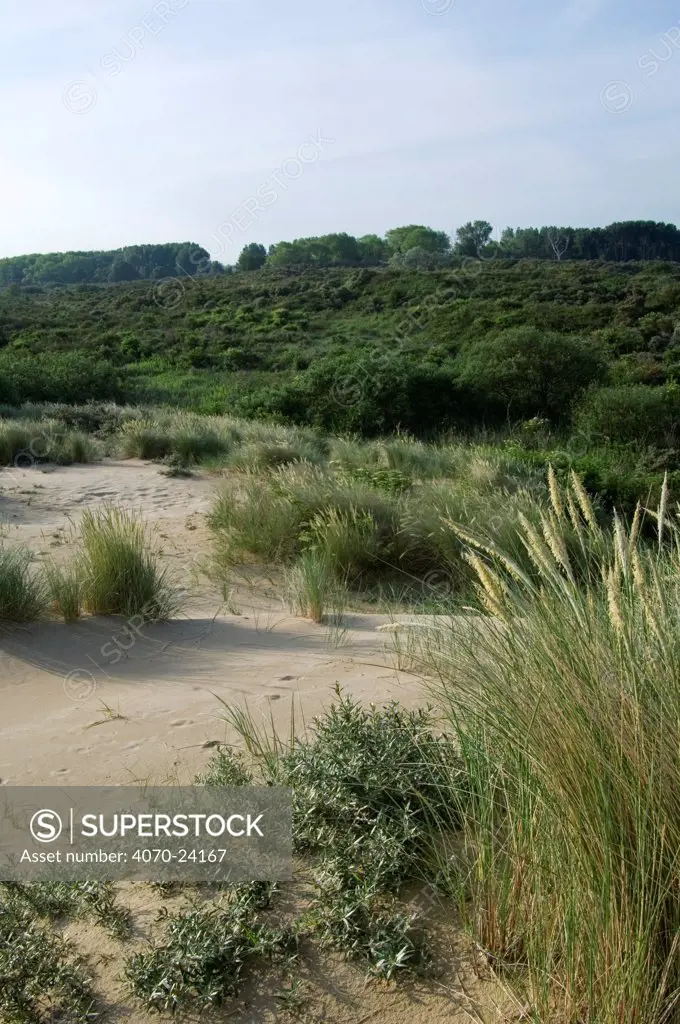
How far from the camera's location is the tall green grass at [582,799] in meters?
1.89

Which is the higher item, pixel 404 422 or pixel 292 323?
pixel 292 323

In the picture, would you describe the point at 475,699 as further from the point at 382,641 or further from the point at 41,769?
the point at 382,641

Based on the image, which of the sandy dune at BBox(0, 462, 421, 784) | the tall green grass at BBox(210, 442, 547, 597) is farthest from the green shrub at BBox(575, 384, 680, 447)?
the sandy dune at BBox(0, 462, 421, 784)

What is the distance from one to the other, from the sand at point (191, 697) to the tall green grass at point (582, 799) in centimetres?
23

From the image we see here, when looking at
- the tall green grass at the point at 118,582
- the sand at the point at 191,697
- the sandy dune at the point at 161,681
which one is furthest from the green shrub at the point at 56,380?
the tall green grass at the point at 118,582

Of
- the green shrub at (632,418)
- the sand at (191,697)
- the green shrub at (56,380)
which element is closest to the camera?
the sand at (191,697)

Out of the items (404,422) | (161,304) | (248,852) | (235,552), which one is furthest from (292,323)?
(248,852)

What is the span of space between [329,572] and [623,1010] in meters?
5.89

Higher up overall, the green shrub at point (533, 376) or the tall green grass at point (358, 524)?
the green shrub at point (533, 376)

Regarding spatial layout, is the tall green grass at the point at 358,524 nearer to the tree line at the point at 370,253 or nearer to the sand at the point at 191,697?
the sand at the point at 191,697

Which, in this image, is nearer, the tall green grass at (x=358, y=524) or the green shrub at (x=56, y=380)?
the tall green grass at (x=358, y=524)

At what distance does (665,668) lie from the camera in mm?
2131

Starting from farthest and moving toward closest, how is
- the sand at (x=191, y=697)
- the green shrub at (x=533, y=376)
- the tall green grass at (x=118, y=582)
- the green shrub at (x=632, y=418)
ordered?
the green shrub at (x=533, y=376), the green shrub at (x=632, y=418), the tall green grass at (x=118, y=582), the sand at (x=191, y=697)

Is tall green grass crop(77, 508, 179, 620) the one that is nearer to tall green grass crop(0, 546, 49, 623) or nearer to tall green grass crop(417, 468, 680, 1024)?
tall green grass crop(0, 546, 49, 623)
